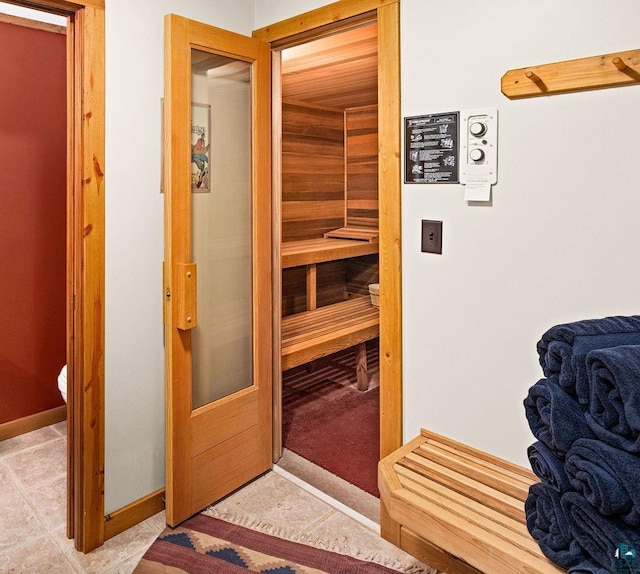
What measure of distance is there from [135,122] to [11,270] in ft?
4.61

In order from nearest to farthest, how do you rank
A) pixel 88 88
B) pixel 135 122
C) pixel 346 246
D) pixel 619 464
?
pixel 619 464 → pixel 88 88 → pixel 135 122 → pixel 346 246

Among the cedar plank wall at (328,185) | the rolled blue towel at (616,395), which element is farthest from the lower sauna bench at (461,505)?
the cedar plank wall at (328,185)

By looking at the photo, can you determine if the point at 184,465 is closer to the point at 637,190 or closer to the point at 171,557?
the point at 171,557

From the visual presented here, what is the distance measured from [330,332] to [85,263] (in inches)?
62.7

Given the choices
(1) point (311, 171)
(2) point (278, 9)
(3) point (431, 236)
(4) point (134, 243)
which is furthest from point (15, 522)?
(1) point (311, 171)

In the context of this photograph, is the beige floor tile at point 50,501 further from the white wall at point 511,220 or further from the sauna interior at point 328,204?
the white wall at point 511,220

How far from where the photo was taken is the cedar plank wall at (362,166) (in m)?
4.19

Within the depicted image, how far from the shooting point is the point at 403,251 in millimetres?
1956

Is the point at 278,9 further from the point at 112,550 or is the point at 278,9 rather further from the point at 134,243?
the point at 112,550

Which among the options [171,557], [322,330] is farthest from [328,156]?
[171,557]

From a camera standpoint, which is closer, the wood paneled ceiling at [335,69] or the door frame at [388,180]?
the door frame at [388,180]

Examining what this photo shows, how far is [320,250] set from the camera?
3.44m

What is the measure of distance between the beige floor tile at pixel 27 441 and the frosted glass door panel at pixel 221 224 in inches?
50.8

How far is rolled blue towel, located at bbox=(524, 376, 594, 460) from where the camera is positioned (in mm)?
1097
